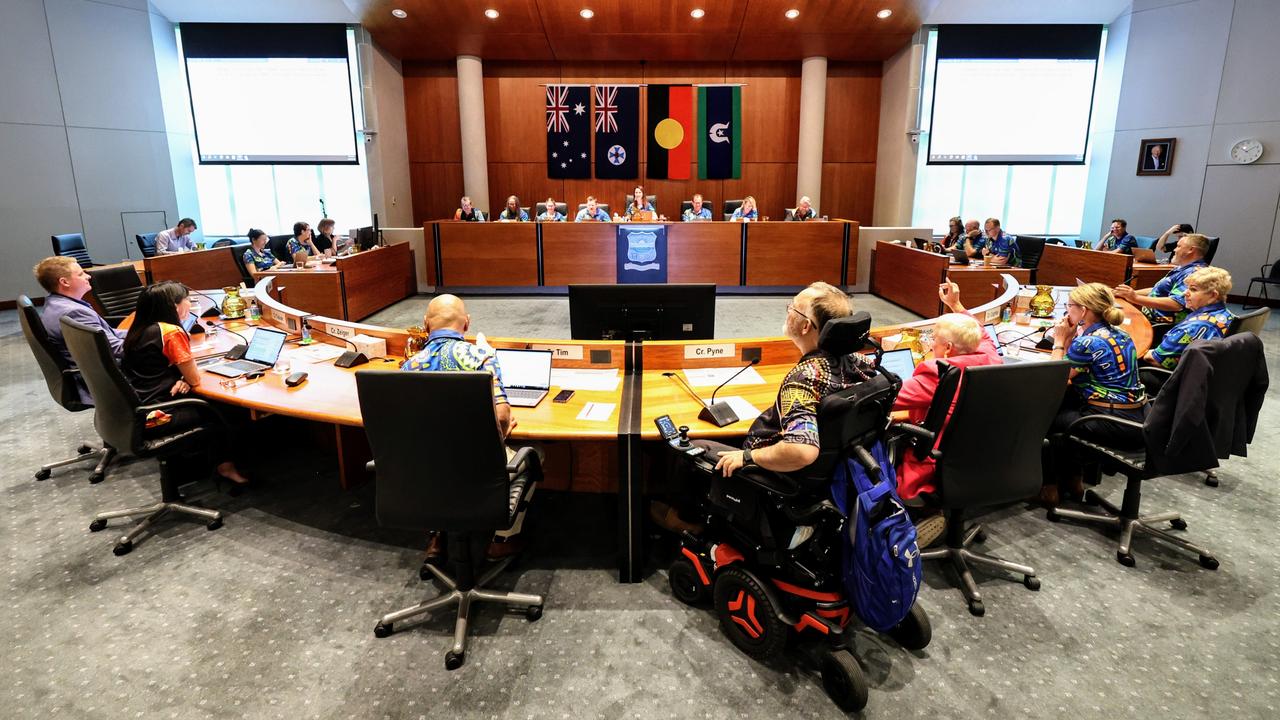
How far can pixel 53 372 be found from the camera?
3604 mm

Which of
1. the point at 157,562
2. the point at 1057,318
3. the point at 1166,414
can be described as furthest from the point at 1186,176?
the point at 157,562

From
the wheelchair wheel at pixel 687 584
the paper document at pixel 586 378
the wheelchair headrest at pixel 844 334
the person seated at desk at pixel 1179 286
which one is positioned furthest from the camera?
the person seated at desk at pixel 1179 286

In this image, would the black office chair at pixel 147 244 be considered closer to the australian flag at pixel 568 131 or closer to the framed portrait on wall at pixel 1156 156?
the australian flag at pixel 568 131

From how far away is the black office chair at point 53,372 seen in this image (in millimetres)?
3430

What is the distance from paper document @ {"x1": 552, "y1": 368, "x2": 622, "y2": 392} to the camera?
124 inches

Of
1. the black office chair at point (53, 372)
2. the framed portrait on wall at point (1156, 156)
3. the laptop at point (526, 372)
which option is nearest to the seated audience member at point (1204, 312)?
the laptop at point (526, 372)

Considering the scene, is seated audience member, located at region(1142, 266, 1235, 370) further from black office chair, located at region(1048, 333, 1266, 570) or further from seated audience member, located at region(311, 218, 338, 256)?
seated audience member, located at region(311, 218, 338, 256)

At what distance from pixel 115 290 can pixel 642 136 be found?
770 centimetres

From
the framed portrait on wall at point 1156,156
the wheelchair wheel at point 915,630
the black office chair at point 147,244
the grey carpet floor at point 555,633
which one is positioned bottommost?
the grey carpet floor at point 555,633

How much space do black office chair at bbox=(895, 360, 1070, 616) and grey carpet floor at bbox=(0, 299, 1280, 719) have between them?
1.51 ft

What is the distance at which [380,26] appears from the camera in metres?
9.32

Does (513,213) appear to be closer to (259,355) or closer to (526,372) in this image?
(259,355)

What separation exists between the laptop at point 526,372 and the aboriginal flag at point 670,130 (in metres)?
8.75

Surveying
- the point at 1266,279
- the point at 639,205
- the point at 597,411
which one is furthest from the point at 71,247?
the point at 1266,279
